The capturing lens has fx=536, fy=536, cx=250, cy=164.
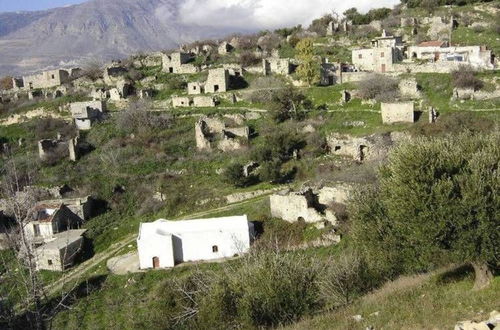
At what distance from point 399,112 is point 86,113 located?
27887mm

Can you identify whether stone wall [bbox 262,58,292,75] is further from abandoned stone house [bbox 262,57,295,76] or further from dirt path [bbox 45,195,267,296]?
dirt path [bbox 45,195,267,296]

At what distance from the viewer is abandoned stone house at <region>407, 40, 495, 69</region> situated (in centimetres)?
4519

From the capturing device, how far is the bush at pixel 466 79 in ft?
133

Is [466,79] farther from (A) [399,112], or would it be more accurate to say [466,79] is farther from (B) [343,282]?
(B) [343,282]

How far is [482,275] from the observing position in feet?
49.1

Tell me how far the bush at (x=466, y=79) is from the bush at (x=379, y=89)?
4.49 meters

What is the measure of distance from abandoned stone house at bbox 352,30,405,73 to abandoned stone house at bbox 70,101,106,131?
24.9 meters

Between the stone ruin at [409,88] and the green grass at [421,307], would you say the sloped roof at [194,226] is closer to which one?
the green grass at [421,307]

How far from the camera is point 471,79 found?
40688 mm

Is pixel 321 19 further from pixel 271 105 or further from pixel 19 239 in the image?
pixel 19 239

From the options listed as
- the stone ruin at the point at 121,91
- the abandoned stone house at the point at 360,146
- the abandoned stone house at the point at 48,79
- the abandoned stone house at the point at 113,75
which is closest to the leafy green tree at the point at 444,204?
the abandoned stone house at the point at 360,146

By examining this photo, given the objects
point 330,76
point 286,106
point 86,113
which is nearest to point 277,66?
point 330,76

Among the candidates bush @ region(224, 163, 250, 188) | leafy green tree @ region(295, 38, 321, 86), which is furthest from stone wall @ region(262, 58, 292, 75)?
bush @ region(224, 163, 250, 188)

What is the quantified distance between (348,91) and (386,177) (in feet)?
95.6
